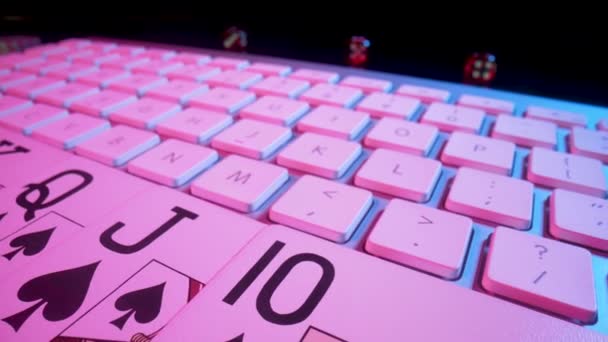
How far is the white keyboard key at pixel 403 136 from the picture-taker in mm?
465

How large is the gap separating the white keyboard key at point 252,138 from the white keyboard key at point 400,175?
126mm

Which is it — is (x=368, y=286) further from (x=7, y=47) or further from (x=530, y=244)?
(x=7, y=47)

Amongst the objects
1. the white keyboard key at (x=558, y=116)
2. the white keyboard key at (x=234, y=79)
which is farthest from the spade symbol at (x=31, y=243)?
the white keyboard key at (x=558, y=116)

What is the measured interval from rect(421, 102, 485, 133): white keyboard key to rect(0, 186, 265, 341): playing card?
0.33 metres

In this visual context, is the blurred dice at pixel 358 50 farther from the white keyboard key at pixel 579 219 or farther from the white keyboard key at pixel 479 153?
the white keyboard key at pixel 579 219

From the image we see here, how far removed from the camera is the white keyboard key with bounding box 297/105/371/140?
50cm

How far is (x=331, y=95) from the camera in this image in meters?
0.62

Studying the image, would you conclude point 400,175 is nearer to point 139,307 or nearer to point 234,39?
point 139,307

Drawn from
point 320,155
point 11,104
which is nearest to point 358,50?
point 320,155

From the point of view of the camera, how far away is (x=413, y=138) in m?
0.48

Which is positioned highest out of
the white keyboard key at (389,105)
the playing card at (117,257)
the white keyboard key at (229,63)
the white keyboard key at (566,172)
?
the white keyboard key at (229,63)

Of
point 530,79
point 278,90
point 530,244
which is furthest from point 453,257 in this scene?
point 530,79

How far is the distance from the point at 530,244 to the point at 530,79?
53 centimetres

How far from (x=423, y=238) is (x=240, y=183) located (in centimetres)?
19
